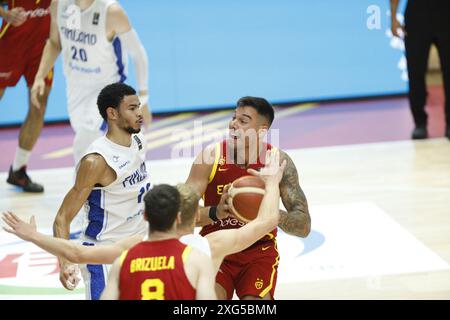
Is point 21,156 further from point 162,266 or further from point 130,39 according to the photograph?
point 162,266

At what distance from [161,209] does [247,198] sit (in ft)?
3.10

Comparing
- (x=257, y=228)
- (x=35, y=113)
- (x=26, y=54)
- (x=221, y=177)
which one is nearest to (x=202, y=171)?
(x=221, y=177)

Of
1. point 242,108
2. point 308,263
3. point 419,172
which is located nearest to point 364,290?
point 308,263

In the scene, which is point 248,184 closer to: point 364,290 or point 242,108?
point 242,108

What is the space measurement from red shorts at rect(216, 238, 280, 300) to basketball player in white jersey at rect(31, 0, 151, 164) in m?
2.46

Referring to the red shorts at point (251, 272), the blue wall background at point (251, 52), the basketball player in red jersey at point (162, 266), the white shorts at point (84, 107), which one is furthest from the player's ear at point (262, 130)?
the blue wall background at point (251, 52)

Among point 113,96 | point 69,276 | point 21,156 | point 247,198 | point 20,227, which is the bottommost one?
point 21,156

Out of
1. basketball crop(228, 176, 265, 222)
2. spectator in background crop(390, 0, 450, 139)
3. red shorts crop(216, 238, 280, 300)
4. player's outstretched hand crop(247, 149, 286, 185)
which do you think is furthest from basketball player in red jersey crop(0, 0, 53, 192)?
player's outstretched hand crop(247, 149, 286, 185)

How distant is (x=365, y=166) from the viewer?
967cm

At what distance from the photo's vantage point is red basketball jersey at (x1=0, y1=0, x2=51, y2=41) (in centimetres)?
902

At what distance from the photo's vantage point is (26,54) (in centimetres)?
908

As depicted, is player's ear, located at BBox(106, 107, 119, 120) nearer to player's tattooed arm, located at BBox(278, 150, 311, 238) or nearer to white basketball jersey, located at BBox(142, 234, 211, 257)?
player's tattooed arm, located at BBox(278, 150, 311, 238)

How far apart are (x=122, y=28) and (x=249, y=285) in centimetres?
313

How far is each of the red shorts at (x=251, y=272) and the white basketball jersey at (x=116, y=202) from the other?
58 cm
